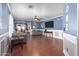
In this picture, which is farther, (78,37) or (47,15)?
(47,15)

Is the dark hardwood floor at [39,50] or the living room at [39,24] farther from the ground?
the living room at [39,24]

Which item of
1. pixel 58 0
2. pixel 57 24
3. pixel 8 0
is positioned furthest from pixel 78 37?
pixel 57 24

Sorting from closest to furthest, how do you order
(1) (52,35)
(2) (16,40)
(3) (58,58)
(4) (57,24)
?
(3) (58,58) < (2) (16,40) < (4) (57,24) < (1) (52,35)

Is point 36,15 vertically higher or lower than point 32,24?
higher

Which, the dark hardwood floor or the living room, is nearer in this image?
the living room

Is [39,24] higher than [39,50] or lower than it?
higher

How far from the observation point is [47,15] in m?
6.96

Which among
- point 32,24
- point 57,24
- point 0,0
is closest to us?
point 0,0

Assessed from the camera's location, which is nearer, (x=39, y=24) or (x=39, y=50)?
(x=39, y=50)

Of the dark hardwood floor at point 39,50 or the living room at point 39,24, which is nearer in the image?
the living room at point 39,24

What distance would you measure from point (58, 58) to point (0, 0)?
61.0 inches

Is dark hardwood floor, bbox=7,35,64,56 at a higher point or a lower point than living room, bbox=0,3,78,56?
lower

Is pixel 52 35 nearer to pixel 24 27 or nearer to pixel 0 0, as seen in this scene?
pixel 24 27

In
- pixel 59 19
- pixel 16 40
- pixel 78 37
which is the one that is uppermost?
pixel 59 19
